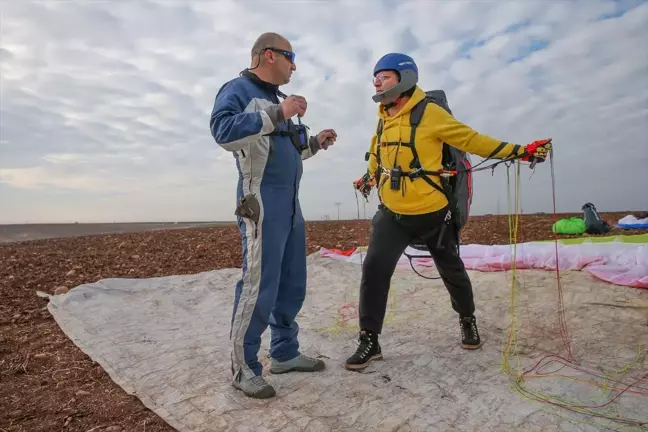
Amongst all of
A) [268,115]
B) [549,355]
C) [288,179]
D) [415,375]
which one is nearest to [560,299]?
[549,355]

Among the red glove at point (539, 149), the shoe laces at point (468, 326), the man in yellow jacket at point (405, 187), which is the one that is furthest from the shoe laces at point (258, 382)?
the red glove at point (539, 149)

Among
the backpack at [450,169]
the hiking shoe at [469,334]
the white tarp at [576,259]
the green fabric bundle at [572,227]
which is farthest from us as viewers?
the green fabric bundle at [572,227]

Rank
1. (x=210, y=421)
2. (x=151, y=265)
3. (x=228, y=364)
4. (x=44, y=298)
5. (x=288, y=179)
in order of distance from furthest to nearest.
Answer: (x=151, y=265)
(x=44, y=298)
(x=228, y=364)
(x=288, y=179)
(x=210, y=421)

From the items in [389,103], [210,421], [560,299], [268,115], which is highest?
[389,103]

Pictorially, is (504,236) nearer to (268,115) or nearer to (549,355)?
(549,355)

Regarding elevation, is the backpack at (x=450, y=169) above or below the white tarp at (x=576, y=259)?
above

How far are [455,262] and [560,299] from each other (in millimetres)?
1675

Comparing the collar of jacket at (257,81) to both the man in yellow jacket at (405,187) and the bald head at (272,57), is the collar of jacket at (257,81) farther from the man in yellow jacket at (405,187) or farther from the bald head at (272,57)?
the man in yellow jacket at (405,187)

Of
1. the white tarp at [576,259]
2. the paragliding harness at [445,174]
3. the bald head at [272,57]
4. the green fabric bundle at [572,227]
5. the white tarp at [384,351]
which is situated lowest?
the white tarp at [384,351]

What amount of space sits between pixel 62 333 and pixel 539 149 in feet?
15.8

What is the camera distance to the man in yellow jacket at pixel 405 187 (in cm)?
369

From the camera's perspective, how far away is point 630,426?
2.67m

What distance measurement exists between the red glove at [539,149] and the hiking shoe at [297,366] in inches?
89.8

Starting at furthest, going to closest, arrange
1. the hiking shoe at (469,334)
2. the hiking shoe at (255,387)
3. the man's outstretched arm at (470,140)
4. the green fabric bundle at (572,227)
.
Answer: the green fabric bundle at (572,227)
the hiking shoe at (469,334)
the man's outstretched arm at (470,140)
the hiking shoe at (255,387)
